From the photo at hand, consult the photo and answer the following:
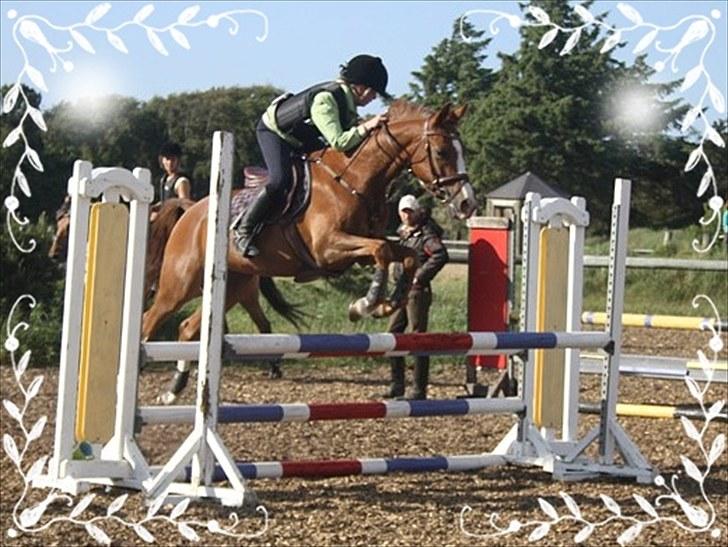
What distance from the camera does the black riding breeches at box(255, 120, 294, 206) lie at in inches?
174

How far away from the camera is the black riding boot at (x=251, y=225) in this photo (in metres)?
5.07

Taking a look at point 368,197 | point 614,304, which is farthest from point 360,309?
point 614,304

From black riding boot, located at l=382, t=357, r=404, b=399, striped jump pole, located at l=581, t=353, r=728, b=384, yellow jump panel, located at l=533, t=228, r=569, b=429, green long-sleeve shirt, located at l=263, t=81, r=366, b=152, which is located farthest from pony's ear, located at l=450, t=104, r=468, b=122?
black riding boot, located at l=382, t=357, r=404, b=399

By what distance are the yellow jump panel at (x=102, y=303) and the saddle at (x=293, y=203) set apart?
468mm

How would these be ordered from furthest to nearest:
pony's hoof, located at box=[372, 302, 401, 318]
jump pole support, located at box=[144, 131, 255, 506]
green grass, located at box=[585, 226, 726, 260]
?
green grass, located at box=[585, 226, 726, 260] → pony's hoof, located at box=[372, 302, 401, 318] → jump pole support, located at box=[144, 131, 255, 506]

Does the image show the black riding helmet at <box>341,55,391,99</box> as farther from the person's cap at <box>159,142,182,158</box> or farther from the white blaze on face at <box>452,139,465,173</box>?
the person's cap at <box>159,142,182,158</box>

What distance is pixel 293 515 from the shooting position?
19.7 feet

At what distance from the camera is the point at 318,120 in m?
4.02

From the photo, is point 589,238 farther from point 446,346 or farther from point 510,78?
point 510,78

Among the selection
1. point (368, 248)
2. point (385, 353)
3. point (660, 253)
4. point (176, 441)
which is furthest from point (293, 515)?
point (660, 253)

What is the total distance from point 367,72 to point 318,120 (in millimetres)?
333

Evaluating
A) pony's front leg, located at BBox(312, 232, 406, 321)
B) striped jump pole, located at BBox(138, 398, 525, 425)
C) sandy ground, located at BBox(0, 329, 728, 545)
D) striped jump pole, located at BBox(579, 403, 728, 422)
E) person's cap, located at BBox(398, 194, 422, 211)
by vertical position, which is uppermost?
person's cap, located at BBox(398, 194, 422, 211)

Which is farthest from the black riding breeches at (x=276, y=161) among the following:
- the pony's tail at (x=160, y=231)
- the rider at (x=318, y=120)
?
the pony's tail at (x=160, y=231)

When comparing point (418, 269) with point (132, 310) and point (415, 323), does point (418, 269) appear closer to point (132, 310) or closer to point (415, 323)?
point (132, 310)
